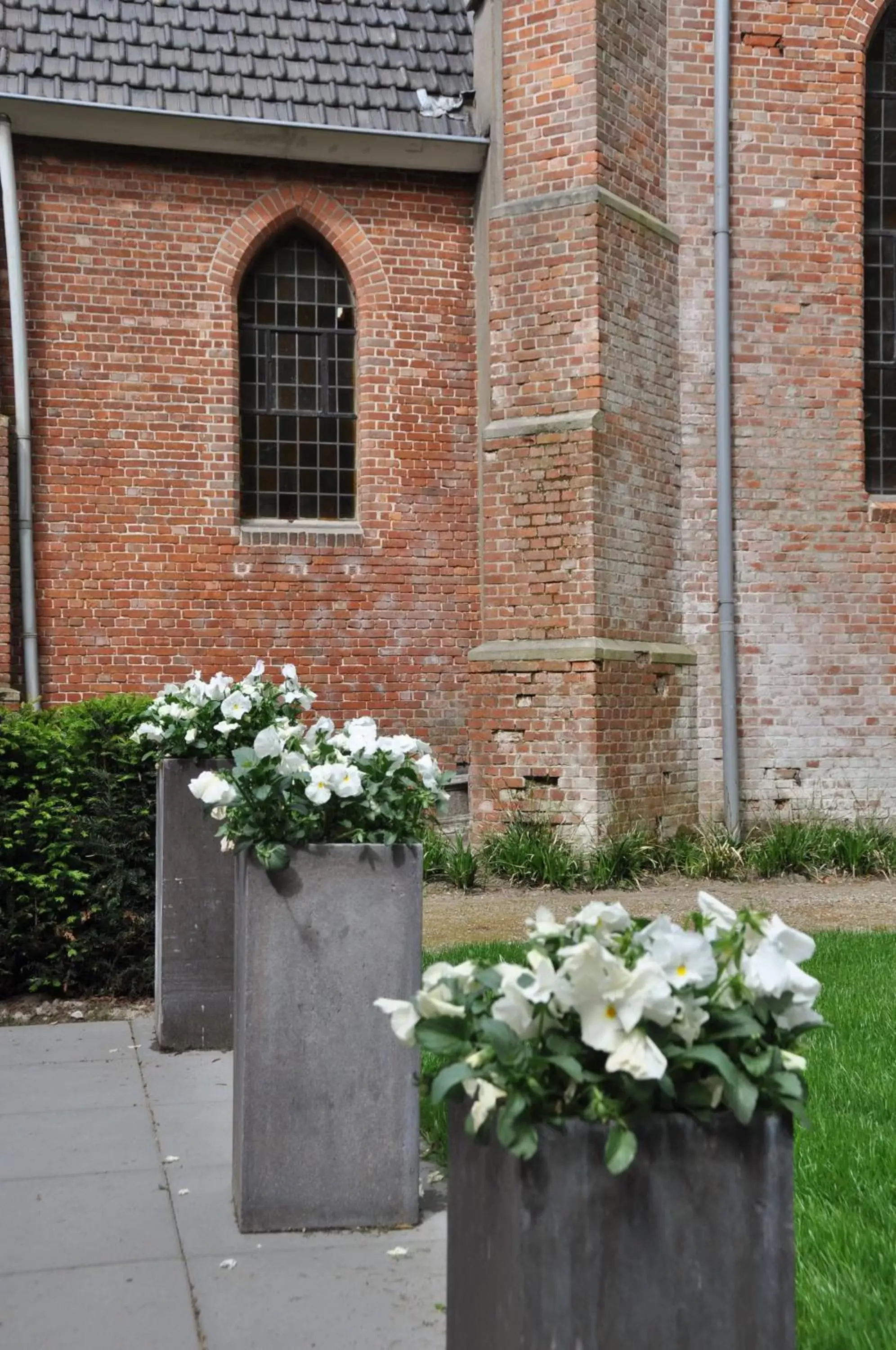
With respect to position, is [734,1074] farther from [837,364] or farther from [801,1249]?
[837,364]

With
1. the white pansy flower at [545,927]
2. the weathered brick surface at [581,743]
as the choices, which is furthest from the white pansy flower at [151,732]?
the weathered brick surface at [581,743]

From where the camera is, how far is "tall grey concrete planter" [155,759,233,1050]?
22.1 feet

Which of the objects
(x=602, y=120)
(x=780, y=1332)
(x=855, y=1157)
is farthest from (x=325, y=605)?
(x=780, y=1332)

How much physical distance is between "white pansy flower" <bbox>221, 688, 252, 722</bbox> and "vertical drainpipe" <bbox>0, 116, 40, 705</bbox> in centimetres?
663

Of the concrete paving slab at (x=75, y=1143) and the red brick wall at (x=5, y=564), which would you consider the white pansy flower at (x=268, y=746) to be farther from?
the red brick wall at (x=5, y=564)

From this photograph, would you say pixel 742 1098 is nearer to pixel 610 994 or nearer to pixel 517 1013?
pixel 610 994

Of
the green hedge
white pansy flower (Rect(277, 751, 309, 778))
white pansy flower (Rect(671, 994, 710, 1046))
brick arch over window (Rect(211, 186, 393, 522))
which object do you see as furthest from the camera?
brick arch over window (Rect(211, 186, 393, 522))

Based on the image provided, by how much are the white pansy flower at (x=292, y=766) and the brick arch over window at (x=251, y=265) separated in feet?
30.4

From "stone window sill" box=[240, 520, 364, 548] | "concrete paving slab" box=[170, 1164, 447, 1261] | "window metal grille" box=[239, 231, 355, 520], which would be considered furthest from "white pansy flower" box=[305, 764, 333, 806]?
"window metal grille" box=[239, 231, 355, 520]

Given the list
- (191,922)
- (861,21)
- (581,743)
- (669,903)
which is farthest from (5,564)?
(861,21)

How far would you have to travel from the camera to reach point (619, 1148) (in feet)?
7.81

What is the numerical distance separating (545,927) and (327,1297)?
6.11 feet

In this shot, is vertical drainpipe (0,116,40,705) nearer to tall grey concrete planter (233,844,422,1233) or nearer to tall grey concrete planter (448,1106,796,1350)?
tall grey concrete planter (233,844,422,1233)

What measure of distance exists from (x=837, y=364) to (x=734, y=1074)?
13.0 metres
